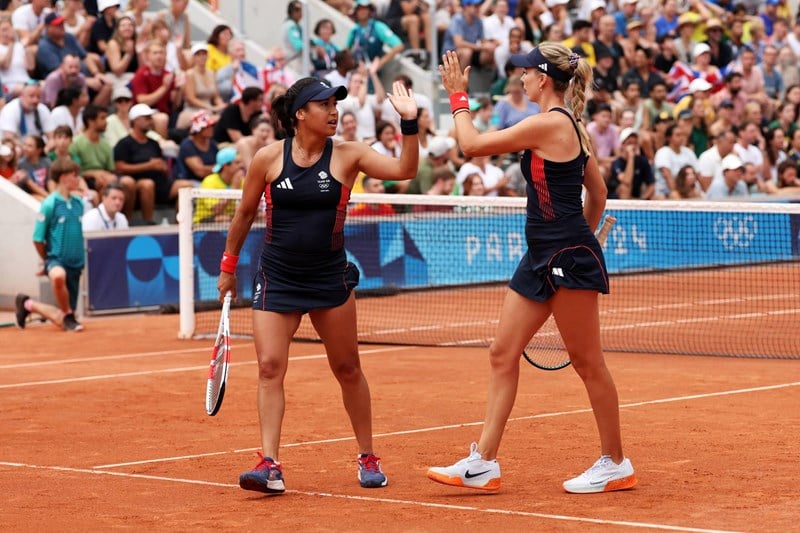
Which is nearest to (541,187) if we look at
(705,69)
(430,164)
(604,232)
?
(604,232)

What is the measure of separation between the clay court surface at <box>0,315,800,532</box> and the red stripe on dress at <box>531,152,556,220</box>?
1.36 metres

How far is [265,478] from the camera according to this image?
743 cm

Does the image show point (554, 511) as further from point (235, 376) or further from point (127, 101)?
point (127, 101)

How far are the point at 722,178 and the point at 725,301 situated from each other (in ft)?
16.8

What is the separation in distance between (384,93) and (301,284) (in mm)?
15215

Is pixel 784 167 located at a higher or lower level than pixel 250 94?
lower

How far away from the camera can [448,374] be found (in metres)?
12.5

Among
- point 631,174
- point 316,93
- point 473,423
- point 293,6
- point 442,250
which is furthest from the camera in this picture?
point 293,6

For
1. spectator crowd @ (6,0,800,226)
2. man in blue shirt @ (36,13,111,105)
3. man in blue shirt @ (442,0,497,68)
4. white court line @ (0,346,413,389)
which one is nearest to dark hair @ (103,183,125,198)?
spectator crowd @ (6,0,800,226)

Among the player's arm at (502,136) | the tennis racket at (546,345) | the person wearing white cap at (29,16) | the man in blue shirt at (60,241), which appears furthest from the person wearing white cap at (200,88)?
the player's arm at (502,136)

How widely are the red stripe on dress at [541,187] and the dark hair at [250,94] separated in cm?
1255

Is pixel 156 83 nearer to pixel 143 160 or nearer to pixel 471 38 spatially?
pixel 143 160

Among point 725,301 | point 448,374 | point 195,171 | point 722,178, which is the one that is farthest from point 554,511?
point 722,178

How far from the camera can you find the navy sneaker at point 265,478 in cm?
741
